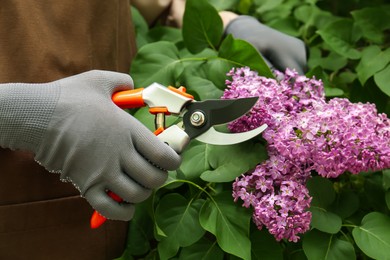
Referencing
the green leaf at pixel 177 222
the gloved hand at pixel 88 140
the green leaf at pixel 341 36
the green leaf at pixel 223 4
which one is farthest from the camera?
the green leaf at pixel 223 4

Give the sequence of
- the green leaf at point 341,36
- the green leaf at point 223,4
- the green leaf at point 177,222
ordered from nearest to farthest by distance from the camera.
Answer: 1. the green leaf at point 177,222
2. the green leaf at point 341,36
3. the green leaf at point 223,4

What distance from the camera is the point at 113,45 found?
774 mm

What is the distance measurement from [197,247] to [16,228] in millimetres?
238

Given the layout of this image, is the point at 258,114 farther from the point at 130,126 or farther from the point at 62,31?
the point at 62,31

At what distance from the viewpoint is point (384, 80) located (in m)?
0.82

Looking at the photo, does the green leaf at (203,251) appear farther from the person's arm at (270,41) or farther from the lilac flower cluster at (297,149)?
the person's arm at (270,41)

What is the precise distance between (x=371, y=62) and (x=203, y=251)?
1.37 feet

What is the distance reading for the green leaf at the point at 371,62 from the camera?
0.85 metres

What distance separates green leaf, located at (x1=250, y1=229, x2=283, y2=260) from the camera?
0.69 metres

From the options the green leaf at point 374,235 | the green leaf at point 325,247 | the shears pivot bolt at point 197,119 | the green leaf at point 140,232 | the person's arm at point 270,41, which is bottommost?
the green leaf at point 140,232

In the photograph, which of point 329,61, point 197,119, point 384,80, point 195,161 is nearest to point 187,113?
point 197,119

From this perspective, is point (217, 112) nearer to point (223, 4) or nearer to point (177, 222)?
point (177, 222)

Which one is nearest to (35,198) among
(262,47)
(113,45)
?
(113,45)

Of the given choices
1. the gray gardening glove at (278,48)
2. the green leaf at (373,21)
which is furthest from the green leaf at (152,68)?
the green leaf at (373,21)
